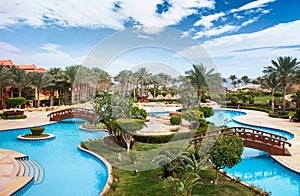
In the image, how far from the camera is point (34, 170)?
10.6 m

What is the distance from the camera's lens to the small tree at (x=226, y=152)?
8.68 metres

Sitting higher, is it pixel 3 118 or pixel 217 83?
pixel 217 83

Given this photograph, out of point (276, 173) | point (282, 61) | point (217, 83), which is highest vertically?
point (282, 61)

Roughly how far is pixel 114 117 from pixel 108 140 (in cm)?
243

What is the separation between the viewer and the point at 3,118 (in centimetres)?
2380

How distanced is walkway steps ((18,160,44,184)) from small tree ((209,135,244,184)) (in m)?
6.47

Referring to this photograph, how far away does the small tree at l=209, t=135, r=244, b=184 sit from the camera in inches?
342

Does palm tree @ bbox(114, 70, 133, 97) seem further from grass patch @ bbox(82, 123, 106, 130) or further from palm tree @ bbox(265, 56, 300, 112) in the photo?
palm tree @ bbox(265, 56, 300, 112)

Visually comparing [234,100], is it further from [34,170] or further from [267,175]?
[34,170]

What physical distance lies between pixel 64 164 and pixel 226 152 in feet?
23.8

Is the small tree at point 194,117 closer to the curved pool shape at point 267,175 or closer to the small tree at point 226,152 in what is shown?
the curved pool shape at point 267,175

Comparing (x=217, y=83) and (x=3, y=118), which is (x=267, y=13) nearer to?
(x=217, y=83)

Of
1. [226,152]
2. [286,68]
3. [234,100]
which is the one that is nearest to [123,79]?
[226,152]

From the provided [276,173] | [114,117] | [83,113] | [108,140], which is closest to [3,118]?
[83,113]
